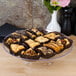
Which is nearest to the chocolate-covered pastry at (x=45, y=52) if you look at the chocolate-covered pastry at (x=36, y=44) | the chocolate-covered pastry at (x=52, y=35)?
the chocolate-covered pastry at (x=36, y=44)

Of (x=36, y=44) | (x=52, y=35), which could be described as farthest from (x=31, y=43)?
(x=52, y=35)

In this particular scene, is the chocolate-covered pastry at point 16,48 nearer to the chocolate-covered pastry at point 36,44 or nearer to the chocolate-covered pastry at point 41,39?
the chocolate-covered pastry at point 36,44

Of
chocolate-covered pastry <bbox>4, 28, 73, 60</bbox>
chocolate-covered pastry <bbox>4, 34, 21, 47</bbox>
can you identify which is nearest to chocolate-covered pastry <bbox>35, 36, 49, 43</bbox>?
chocolate-covered pastry <bbox>4, 28, 73, 60</bbox>

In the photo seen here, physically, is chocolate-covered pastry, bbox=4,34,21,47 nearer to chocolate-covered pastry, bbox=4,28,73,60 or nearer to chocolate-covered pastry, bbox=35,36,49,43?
chocolate-covered pastry, bbox=4,28,73,60

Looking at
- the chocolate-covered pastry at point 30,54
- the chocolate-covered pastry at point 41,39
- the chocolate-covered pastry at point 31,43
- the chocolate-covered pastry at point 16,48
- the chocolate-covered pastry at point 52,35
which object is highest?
the chocolate-covered pastry at point 52,35

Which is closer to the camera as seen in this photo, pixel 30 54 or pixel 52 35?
pixel 30 54

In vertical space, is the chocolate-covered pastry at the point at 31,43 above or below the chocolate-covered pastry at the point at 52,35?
below

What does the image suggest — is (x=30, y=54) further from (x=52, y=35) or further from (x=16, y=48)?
(x=52, y=35)
